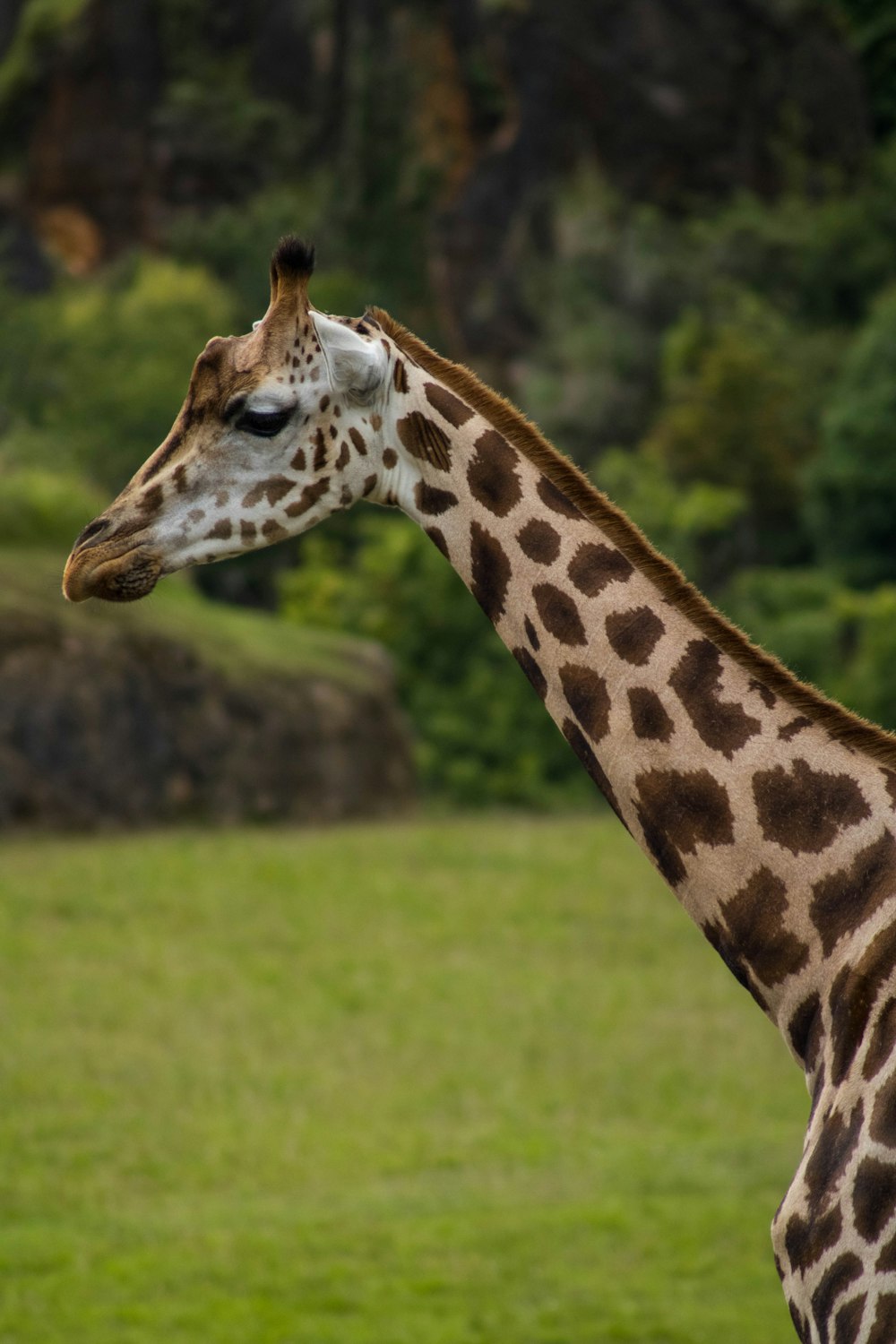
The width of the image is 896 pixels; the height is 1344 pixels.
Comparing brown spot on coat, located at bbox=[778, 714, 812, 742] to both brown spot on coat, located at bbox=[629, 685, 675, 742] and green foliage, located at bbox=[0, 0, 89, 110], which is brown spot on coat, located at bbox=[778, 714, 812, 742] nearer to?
brown spot on coat, located at bbox=[629, 685, 675, 742]

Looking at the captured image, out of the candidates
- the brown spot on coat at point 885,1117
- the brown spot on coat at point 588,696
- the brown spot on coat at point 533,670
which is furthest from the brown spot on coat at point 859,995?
the brown spot on coat at point 533,670

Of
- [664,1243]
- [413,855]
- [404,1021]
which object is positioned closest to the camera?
[664,1243]

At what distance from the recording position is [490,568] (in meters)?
3.47

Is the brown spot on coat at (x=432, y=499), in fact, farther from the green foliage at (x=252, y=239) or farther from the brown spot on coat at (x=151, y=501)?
the green foliage at (x=252, y=239)

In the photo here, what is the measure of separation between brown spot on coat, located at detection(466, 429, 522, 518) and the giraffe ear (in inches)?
10.3

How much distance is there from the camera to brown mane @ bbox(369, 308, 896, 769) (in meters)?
3.24

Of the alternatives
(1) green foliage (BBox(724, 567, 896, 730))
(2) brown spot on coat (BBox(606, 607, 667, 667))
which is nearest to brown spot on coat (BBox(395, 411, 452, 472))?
(2) brown spot on coat (BBox(606, 607, 667, 667))

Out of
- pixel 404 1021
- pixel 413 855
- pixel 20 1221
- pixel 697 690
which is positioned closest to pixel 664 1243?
pixel 20 1221

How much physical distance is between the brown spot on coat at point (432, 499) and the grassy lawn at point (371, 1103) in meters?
3.97

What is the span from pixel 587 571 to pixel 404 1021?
27.0ft

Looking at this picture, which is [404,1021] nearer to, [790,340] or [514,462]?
[514,462]

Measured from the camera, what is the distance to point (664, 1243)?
736 cm

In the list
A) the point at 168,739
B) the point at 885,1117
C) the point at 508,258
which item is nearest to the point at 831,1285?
the point at 885,1117

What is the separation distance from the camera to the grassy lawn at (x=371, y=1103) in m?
6.67
